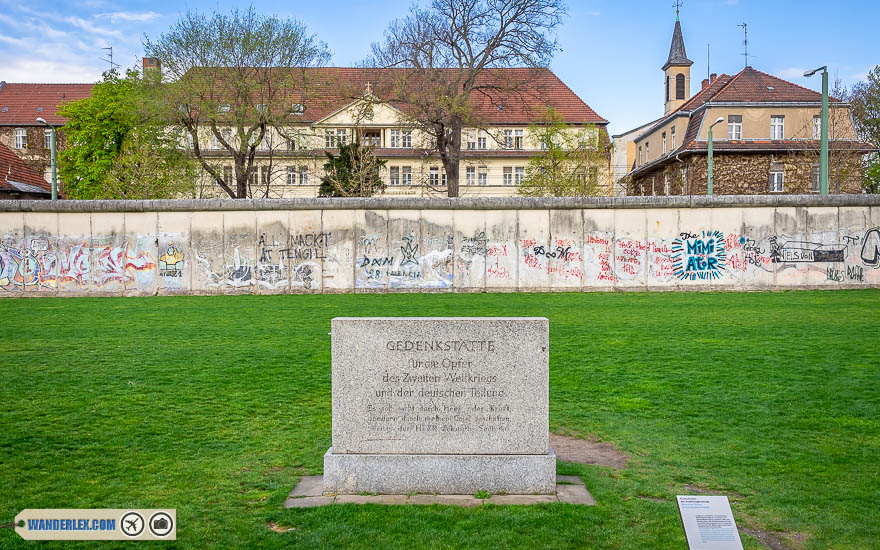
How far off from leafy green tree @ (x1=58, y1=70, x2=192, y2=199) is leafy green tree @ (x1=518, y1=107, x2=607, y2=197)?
22545 millimetres

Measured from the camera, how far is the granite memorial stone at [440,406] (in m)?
5.81

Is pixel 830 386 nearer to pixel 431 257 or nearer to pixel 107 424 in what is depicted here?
pixel 107 424

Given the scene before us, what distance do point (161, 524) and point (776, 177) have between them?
5573cm

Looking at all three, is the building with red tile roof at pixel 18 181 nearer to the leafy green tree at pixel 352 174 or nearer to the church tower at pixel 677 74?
the leafy green tree at pixel 352 174

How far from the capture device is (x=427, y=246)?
2605 cm

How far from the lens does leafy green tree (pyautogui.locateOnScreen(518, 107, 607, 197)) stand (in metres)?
50.0

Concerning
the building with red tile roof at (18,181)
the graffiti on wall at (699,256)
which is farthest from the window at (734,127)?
the building with red tile roof at (18,181)

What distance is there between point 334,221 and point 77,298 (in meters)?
8.64

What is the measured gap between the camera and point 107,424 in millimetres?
8117

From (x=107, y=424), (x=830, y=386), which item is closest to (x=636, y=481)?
(x=830, y=386)

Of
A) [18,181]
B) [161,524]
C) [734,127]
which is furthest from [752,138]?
[161,524]

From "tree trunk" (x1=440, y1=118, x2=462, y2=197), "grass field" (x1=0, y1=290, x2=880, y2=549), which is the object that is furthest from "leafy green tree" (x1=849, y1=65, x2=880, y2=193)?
"grass field" (x1=0, y1=290, x2=880, y2=549)

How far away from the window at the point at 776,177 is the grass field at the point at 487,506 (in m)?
40.6

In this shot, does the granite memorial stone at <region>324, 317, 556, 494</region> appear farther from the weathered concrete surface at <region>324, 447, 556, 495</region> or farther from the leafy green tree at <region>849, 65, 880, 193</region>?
the leafy green tree at <region>849, 65, 880, 193</region>
